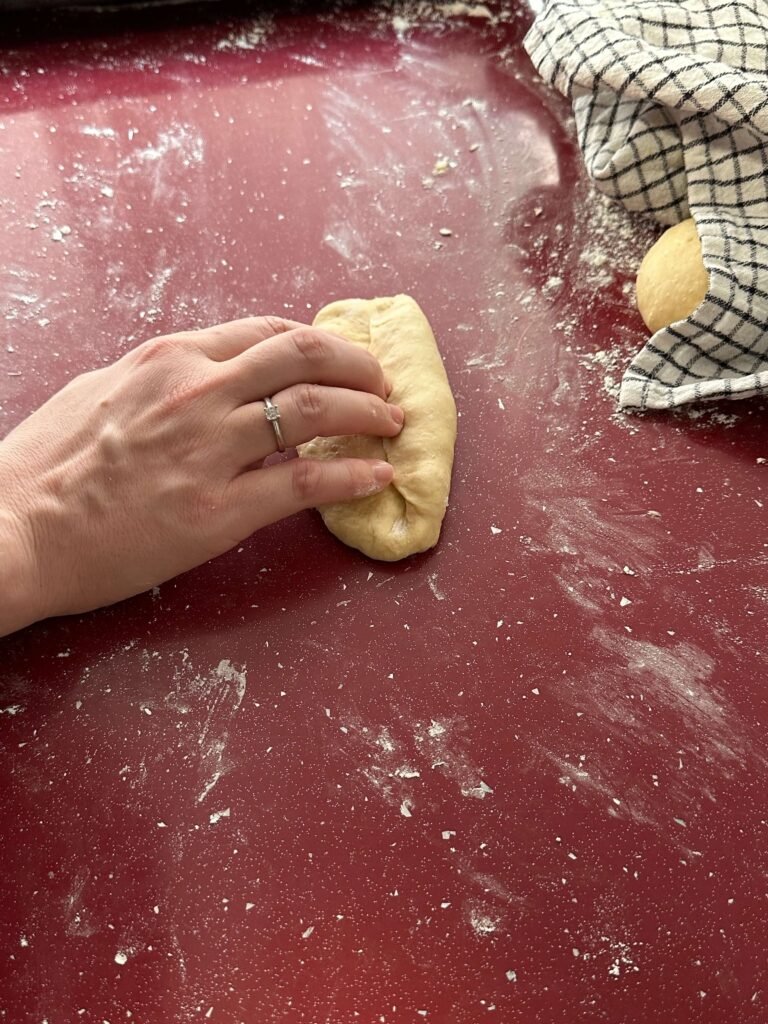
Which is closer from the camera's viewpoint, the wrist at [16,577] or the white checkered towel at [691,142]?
the wrist at [16,577]

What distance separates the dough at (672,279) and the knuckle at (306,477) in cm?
57

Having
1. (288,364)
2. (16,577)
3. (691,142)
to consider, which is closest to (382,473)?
(288,364)

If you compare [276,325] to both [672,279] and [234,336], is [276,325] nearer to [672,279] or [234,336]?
[234,336]

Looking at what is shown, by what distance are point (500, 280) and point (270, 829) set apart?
0.91 meters

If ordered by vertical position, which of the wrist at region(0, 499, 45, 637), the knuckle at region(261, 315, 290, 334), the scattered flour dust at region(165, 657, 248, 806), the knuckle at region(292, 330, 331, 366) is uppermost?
the knuckle at region(292, 330, 331, 366)

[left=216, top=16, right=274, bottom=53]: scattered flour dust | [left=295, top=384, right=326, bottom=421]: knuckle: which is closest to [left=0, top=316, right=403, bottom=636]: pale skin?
[left=295, top=384, right=326, bottom=421]: knuckle

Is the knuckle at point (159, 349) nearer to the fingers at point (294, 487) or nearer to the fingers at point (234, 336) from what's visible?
the fingers at point (234, 336)

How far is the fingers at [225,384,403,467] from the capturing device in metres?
0.94

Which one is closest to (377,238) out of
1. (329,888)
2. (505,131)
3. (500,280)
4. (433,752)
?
(500,280)

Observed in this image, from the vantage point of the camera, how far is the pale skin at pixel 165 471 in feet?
3.05

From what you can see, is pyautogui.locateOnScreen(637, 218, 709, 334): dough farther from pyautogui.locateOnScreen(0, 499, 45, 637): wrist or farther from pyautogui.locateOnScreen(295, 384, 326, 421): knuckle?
pyautogui.locateOnScreen(0, 499, 45, 637): wrist

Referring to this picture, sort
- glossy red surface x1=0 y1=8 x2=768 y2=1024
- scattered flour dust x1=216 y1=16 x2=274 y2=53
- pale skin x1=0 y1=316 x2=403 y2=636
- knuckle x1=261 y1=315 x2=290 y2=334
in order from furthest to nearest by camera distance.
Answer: scattered flour dust x1=216 y1=16 x2=274 y2=53, knuckle x1=261 y1=315 x2=290 y2=334, pale skin x1=0 y1=316 x2=403 y2=636, glossy red surface x1=0 y1=8 x2=768 y2=1024

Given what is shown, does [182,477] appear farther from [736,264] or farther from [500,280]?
[736,264]

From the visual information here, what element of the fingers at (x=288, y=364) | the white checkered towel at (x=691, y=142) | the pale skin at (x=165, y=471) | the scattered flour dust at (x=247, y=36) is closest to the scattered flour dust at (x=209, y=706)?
the pale skin at (x=165, y=471)
